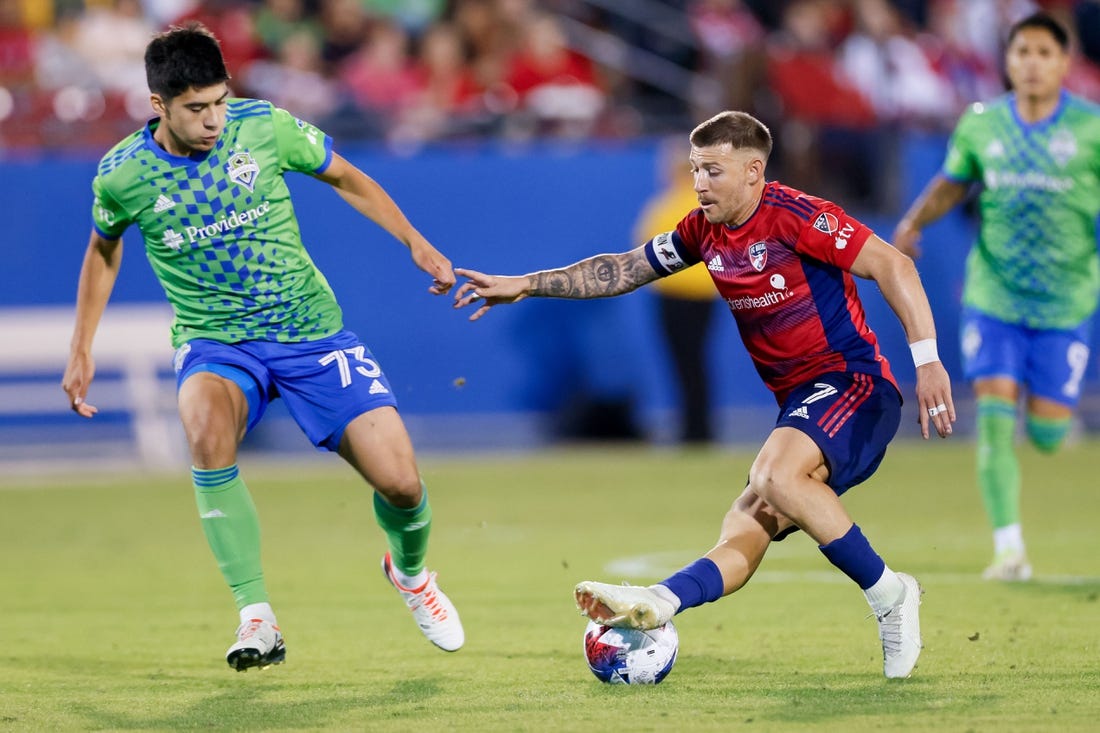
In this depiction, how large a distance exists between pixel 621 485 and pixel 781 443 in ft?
26.8

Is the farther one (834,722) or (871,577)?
(871,577)

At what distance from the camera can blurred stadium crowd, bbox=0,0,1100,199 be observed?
662 inches

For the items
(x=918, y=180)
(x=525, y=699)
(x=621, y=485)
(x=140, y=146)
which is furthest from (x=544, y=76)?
(x=525, y=699)

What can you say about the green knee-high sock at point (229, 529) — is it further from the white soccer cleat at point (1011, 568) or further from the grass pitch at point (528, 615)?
the white soccer cleat at point (1011, 568)

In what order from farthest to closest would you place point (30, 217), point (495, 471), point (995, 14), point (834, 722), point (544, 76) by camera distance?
point (995, 14)
point (544, 76)
point (30, 217)
point (495, 471)
point (834, 722)

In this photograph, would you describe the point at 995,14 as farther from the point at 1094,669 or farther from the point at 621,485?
the point at 1094,669

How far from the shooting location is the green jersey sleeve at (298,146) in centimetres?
700

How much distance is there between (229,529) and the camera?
6.68 m

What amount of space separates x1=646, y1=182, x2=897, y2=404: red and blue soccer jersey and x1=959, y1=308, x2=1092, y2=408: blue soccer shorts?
9.62 feet

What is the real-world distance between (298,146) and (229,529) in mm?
1563

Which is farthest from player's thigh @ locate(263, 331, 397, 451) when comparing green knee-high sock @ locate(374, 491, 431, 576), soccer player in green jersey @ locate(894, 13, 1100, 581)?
soccer player in green jersey @ locate(894, 13, 1100, 581)

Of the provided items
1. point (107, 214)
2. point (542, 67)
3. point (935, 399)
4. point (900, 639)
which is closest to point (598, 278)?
point (935, 399)

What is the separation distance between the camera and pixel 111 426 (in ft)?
55.9

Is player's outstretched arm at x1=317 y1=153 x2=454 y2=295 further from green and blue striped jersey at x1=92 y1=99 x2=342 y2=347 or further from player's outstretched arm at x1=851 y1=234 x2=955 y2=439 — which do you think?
player's outstretched arm at x1=851 y1=234 x2=955 y2=439
